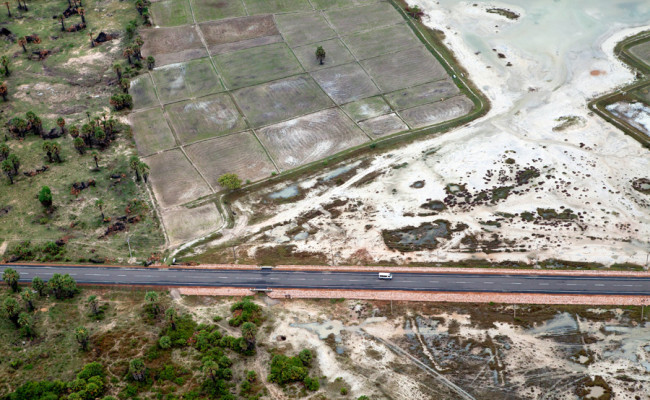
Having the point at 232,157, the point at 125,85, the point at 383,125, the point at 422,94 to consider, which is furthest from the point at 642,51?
the point at 125,85

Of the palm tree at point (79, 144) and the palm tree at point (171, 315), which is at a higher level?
the palm tree at point (79, 144)

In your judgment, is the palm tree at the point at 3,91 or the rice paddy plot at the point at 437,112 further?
the palm tree at the point at 3,91

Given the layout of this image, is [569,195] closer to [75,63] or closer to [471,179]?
[471,179]

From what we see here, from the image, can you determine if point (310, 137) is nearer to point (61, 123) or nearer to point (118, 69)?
point (118, 69)

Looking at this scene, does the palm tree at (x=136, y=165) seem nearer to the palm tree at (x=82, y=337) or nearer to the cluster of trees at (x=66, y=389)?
the palm tree at (x=82, y=337)

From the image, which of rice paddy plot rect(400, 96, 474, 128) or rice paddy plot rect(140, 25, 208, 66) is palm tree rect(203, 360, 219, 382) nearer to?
rice paddy plot rect(400, 96, 474, 128)

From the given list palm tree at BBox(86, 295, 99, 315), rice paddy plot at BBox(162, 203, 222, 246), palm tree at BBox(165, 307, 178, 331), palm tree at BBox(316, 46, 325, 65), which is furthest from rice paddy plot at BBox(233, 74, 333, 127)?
palm tree at BBox(86, 295, 99, 315)

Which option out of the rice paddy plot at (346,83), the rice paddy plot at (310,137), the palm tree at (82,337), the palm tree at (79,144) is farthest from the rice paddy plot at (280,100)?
the palm tree at (82,337)
